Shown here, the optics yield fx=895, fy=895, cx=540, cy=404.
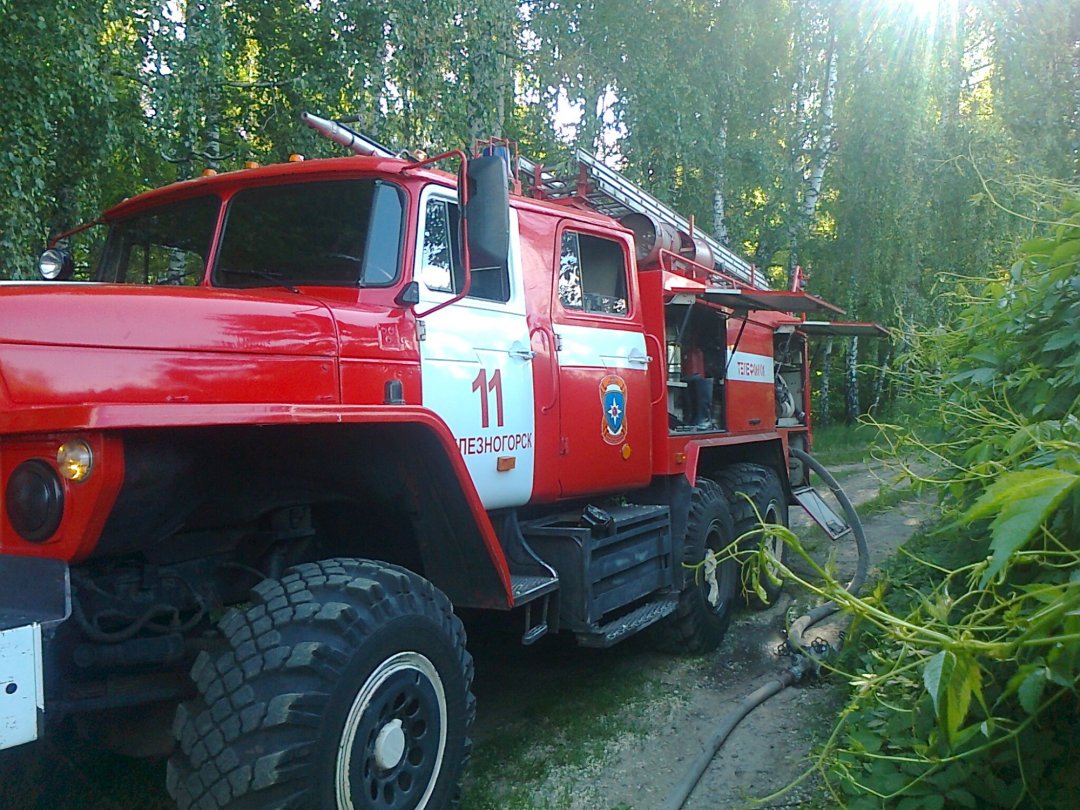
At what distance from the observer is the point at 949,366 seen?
153 inches

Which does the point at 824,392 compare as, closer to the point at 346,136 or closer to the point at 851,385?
the point at 851,385

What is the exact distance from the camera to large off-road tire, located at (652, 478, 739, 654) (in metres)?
5.51

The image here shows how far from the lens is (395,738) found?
9.87ft

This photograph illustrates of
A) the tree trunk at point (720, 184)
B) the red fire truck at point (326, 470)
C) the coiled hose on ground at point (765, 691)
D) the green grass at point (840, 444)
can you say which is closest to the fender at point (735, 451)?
the red fire truck at point (326, 470)

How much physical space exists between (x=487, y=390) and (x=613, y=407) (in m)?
1.17

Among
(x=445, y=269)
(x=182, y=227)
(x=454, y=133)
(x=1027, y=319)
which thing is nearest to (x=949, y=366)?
(x=1027, y=319)

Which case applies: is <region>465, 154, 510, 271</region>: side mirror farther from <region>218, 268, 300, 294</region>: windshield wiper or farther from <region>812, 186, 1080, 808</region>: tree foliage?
<region>812, 186, 1080, 808</region>: tree foliage

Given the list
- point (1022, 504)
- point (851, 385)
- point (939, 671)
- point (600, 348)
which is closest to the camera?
point (1022, 504)

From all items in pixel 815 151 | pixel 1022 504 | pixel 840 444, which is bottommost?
pixel 840 444

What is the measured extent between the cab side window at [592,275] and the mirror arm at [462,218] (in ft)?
3.53

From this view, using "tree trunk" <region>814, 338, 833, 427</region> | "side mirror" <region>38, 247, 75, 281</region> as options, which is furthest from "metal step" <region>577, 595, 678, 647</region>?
"tree trunk" <region>814, 338, 833, 427</region>

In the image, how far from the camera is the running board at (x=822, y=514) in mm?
7535

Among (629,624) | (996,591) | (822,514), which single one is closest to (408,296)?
(629,624)

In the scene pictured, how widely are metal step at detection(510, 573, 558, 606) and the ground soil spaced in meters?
0.80
